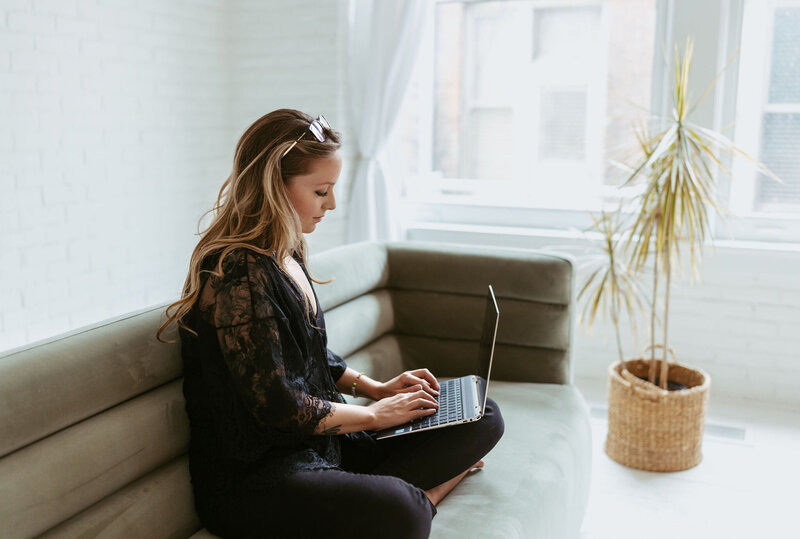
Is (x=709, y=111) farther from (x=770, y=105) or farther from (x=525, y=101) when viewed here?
(x=525, y=101)

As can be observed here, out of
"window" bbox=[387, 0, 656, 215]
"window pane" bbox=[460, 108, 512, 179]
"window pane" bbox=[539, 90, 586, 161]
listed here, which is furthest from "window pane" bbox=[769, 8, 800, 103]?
"window pane" bbox=[460, 108, 512, 179]

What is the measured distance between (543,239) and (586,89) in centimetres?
75

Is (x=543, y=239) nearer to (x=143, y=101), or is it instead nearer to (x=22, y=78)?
(x=143, y=101)

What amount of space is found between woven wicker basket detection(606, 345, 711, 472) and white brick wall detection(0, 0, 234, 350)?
2132 millimetres

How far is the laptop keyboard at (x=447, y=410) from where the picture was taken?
1.72 metres

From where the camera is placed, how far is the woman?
146cm

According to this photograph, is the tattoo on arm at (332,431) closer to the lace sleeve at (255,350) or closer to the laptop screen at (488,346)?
the lace sleeve at (255,350)

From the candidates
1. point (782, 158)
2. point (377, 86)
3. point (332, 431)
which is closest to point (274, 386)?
point (332, 431)

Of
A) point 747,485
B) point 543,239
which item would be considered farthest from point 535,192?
point 747,485

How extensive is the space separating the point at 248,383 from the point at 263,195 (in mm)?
385

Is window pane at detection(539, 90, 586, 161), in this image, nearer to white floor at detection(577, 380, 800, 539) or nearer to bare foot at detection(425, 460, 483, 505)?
white floor at detection(577, 380, 800, 539)

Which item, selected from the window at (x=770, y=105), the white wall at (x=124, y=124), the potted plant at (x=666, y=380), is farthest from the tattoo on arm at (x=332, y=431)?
the window at (x=770, y=105)

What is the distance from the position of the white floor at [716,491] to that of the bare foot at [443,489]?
0.72 meters

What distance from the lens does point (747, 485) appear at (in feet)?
8.62
